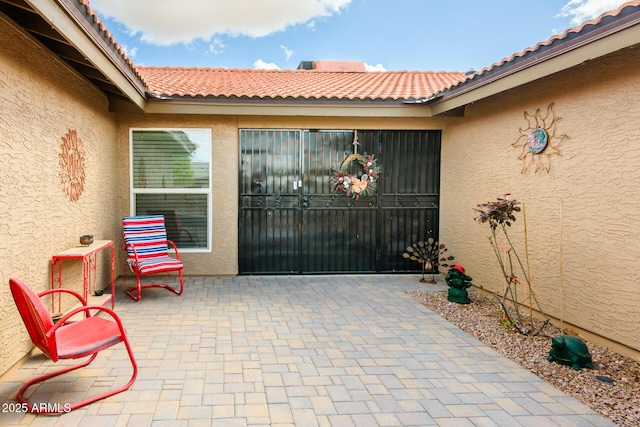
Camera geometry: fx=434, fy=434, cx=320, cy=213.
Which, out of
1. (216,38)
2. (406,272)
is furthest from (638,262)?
(216,38)

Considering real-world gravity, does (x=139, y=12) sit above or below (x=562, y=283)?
above

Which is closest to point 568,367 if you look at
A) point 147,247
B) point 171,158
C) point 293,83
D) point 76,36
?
point 76,36

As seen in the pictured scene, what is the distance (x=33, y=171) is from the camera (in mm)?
3748

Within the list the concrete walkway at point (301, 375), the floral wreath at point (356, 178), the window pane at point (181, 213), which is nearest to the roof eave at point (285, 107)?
the floral wreath at point (356, 178)

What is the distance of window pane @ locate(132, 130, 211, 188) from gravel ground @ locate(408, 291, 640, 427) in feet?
13.6

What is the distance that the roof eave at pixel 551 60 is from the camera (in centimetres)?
326

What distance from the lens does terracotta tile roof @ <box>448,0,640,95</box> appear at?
10.5ft

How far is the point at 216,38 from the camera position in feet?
71.5

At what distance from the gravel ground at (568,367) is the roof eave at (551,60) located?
255cm

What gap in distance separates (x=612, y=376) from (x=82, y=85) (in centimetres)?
602

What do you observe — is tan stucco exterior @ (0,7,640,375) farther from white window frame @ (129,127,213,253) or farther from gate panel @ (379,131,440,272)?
gate panel @ (379,131,440,272)

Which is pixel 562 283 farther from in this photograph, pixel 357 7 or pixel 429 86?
pixel 357 7

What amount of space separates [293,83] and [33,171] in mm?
5312

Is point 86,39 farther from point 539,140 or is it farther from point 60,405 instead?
point 539,140
